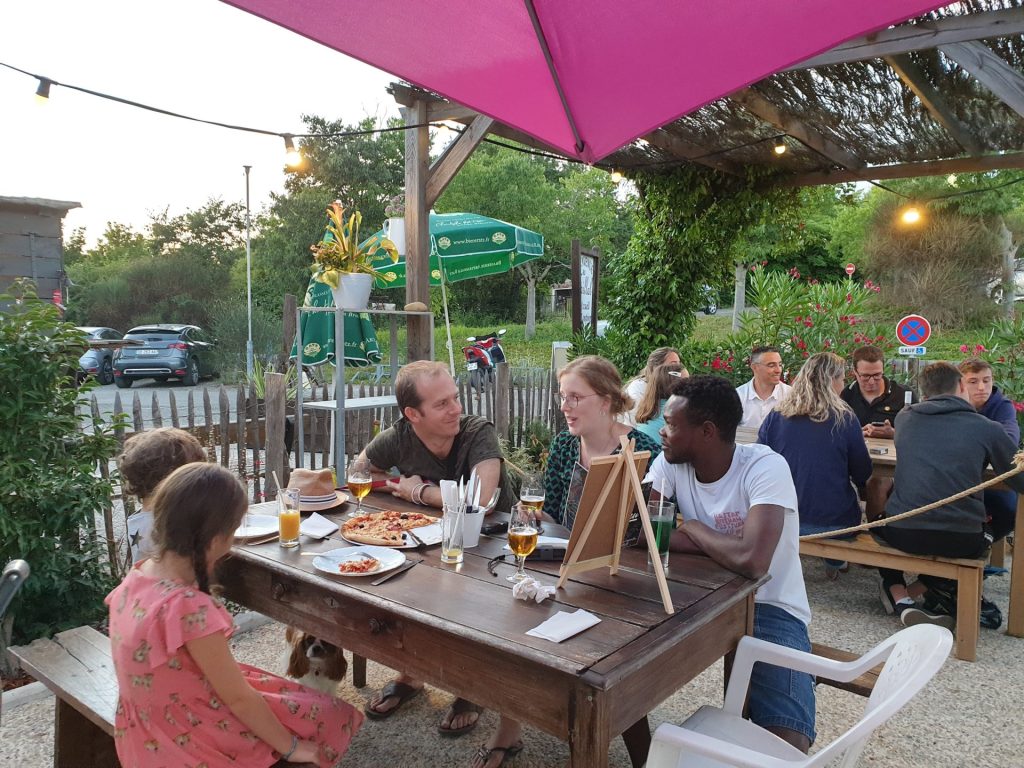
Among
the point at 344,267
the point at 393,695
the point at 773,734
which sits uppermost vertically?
the point at 344,267

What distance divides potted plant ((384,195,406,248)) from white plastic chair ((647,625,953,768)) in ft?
14.0

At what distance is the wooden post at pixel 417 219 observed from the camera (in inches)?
210

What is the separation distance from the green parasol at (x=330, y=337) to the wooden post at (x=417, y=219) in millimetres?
377

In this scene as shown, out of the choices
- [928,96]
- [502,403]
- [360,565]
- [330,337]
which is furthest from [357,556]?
[928,96]

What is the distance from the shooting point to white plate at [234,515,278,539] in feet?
7.89

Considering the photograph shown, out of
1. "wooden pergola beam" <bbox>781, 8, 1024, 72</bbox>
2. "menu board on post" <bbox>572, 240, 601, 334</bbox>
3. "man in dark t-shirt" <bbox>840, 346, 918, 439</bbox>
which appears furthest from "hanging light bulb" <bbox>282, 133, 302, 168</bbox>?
"menu board on post" <bbox>572, 240, 601, 334</bbox>

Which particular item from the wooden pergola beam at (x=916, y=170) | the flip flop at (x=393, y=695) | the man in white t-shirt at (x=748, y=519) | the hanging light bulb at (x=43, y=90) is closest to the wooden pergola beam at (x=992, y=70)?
the wooden pergola beam at (x=916, y=170)

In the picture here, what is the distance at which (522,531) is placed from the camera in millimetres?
1945

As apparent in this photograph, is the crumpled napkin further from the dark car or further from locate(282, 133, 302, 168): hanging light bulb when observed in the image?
the dark car

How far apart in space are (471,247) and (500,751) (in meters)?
5.46

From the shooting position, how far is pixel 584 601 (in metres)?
1.85

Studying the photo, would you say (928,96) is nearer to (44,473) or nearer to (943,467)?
(943,467)

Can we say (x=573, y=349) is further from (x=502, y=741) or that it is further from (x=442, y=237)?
(x=502, y=741)

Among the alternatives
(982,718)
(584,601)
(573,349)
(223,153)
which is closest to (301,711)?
(584,601)
